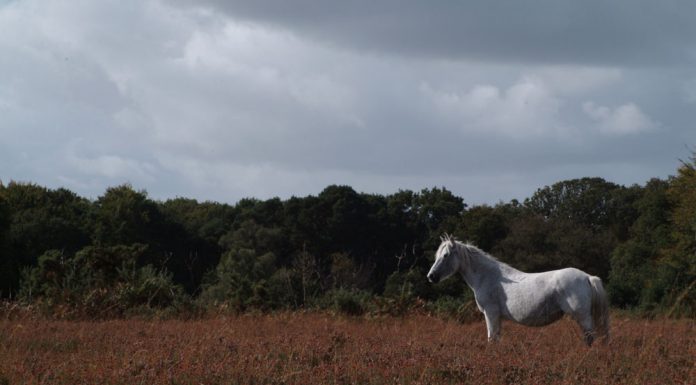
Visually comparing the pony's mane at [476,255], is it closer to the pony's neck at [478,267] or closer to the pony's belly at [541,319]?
the pony's neck at [478,267]

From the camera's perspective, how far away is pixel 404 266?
56.6 m

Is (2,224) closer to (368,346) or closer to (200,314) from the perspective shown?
(200,314)

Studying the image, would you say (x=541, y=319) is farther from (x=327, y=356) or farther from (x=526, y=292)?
(x=327, y=356)

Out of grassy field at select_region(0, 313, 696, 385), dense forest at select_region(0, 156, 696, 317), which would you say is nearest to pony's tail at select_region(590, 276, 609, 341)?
grassy field at select_region(0, 313, 696, 385)

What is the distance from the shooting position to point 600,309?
1148cm

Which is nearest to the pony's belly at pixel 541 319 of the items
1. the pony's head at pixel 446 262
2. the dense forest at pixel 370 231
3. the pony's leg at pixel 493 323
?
the pony's leg at pixel 493 323

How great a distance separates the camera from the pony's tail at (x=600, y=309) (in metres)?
11.4

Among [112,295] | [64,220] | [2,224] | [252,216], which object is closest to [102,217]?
[64,220]

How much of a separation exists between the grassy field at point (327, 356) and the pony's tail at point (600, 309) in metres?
0.29

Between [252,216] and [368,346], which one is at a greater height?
[252,216]

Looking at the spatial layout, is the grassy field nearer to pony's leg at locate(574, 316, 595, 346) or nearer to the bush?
pony's leg at locate(574, 316, 595, 346)

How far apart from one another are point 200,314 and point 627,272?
29.6 metres

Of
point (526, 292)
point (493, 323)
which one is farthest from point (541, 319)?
point (493, 323)

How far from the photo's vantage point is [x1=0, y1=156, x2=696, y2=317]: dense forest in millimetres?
44375
